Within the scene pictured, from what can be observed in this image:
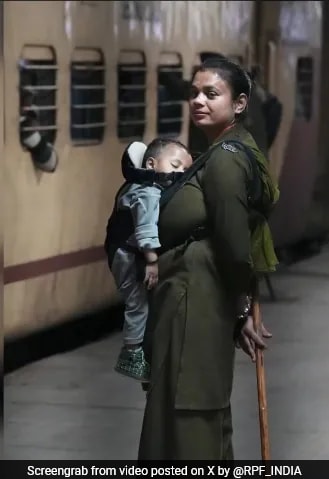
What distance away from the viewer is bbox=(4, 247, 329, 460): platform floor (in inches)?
180

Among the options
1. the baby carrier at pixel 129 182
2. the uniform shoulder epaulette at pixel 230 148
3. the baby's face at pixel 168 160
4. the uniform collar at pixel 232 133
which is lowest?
the baby carrier at pixel 129 182

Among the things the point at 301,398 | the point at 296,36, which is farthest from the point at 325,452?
the point at 296,36

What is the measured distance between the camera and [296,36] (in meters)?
4.89

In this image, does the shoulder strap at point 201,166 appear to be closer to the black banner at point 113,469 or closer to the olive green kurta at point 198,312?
the olive green kurta at point 198,312

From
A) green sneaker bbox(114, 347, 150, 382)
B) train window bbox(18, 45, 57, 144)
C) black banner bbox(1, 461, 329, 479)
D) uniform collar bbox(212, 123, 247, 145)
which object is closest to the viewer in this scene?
uniform collar bbox(212, 123, 247, 145)

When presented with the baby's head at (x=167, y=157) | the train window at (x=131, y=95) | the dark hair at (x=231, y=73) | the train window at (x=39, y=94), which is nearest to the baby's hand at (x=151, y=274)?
the baby's head at (x=167, y=157)

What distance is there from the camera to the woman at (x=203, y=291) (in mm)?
3564

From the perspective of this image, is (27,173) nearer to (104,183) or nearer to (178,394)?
(104,183)

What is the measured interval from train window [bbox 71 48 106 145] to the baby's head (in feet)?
3.14

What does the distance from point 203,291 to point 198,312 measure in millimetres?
64

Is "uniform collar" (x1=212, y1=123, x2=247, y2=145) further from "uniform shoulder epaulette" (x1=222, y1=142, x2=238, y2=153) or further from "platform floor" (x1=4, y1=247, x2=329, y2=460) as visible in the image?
"platform floor" (x1=4, y1=247, x2=329, y2=460)

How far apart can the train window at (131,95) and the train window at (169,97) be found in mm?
86
